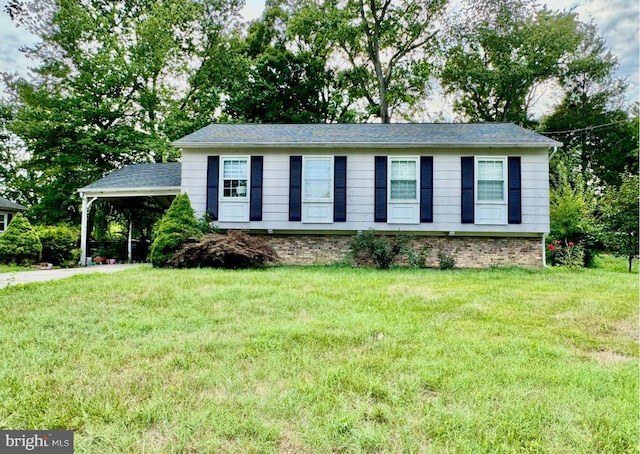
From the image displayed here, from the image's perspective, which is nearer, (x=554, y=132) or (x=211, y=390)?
(x=211, y=390)

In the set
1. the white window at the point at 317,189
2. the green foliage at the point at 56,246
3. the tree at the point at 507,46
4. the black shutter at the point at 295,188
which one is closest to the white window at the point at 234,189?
the black shutter at the point at 295,188

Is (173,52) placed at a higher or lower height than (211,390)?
higher

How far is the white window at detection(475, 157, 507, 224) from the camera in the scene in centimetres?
1037

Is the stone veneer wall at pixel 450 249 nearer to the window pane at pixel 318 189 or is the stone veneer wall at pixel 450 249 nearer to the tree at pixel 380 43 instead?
the window pane at pixel 318 189

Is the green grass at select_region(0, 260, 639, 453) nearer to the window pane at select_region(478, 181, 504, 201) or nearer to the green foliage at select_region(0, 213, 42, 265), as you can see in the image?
the window pane at select_region(478, 181, 504, 201)

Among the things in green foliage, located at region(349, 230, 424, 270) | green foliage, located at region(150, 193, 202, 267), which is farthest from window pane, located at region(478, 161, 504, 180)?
green foliage, located at region(150, 193, 202, 267)

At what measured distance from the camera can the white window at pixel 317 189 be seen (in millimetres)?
10719

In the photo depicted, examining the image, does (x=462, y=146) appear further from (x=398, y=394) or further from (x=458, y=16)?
(x=458, y=16)

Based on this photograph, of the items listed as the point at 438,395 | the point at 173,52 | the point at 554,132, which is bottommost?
the point at 438,395

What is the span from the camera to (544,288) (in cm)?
648

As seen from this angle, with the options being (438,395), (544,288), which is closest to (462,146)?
(544,288)

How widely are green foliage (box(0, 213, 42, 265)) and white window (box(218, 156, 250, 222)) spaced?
5456 millimetres

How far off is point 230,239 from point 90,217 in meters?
11.4

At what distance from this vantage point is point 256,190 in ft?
35.7
